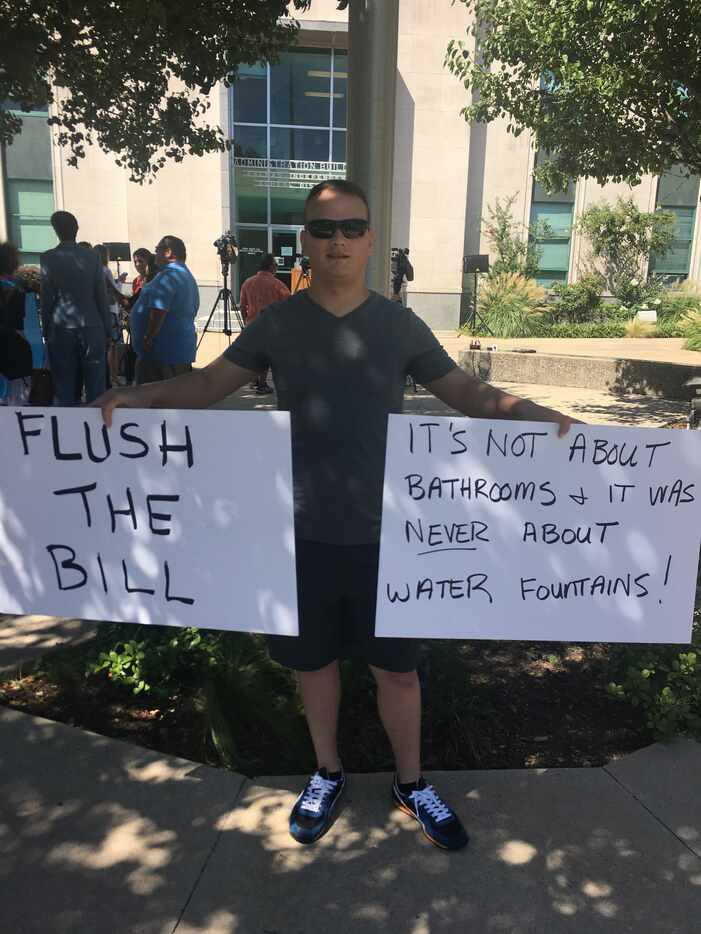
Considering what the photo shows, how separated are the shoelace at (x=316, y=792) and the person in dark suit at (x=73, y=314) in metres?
5.05

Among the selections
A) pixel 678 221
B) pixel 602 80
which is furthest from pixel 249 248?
pixel 602 80

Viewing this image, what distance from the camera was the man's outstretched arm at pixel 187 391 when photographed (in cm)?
228

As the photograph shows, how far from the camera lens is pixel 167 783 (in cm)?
258

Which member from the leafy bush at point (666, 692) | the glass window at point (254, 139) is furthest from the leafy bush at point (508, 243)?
the leafy bush at point (666, 692)

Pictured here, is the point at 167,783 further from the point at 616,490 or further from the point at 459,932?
the point at 616,490

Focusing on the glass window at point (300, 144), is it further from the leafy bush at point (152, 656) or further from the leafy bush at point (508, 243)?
the leafy bush at point (152, 656)

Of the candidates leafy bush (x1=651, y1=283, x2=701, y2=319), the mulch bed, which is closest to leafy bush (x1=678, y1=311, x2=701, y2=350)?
leafy bush (x1=651, y1=283, x2=701, y2=319)

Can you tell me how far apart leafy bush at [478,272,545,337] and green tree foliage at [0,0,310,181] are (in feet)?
42.5

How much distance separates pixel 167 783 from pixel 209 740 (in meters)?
0.33

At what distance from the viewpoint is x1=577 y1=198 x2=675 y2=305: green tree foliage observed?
23.5 m

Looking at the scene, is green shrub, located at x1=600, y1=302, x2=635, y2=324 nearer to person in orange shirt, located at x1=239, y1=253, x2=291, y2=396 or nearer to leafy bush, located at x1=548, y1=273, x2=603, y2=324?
leafy bush, located at x1=548, y1=273, x2=603, y2=324

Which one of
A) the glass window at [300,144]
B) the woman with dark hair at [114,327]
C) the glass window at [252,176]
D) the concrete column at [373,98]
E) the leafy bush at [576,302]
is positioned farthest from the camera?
the glass window at [300,144]

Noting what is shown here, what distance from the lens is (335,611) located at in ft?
7.71

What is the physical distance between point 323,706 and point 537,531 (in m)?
0.86
